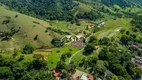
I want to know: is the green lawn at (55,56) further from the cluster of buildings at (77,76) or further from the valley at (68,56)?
the cluster of buildings at (77,76)

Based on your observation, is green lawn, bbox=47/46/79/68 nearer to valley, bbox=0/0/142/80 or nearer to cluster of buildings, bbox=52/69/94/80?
valley, bbox=0/0/142/80

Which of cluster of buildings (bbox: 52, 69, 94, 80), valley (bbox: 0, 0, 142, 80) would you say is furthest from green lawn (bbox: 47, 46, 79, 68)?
cluster of buildings (bbox: 52, 69, 94, 80)

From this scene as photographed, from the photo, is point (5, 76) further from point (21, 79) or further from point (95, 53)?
point (95, 53)

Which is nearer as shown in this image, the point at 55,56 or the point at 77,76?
the point at 77,76

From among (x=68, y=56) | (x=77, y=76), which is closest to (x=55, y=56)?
(x=68, y=56)

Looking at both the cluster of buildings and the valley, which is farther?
the valley

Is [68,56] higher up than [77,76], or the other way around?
[68,56]

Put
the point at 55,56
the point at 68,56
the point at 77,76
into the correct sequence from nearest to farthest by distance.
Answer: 1. the point at 77,76
2. the point at 68,56
3. the point at 55,56

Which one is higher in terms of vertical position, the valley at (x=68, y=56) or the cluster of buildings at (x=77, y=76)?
the valley at (x=68, y=56)

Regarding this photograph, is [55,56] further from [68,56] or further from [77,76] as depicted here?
[77,76]

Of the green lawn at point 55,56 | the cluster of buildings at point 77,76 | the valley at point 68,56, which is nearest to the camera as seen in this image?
the cluster of buildings at point 77,76

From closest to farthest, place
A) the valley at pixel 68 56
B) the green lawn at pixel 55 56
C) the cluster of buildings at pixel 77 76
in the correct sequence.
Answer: the cluster of buildings at pixel 77 76, the valley at pixel 68 56, the green lawn at pixel 55 56

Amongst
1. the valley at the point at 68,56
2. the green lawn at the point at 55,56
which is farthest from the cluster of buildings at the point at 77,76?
the green lawn at the point at 55,56
